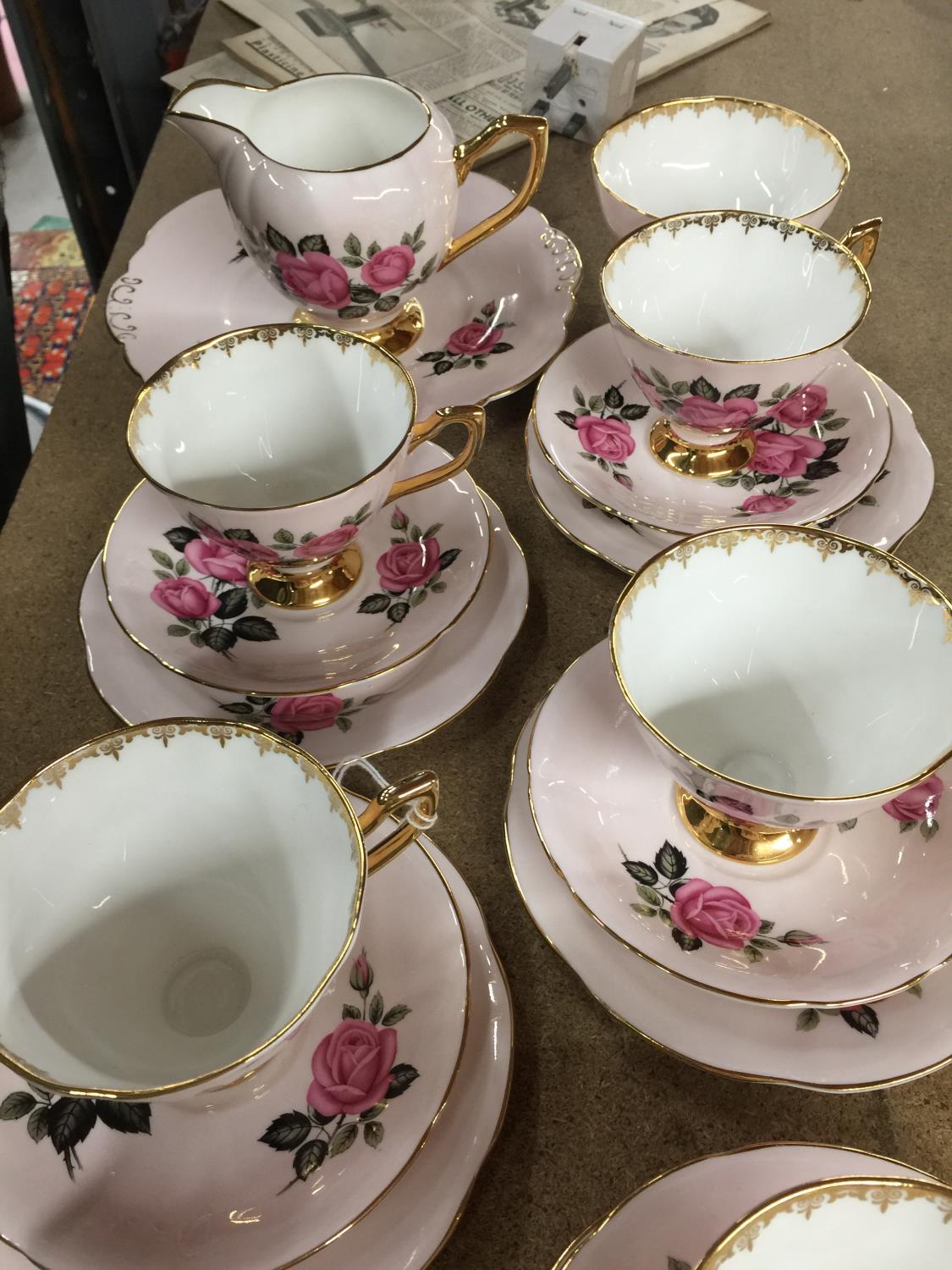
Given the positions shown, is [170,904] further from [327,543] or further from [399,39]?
[399,39]

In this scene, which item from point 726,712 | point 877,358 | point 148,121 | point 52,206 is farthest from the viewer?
point 52,206

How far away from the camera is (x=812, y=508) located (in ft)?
1.98

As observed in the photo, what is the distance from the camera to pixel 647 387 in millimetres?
611

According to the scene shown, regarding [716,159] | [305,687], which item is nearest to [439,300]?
[716,159]

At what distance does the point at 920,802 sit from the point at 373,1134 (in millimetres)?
288

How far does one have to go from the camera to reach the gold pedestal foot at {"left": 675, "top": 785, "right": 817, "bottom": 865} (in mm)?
474

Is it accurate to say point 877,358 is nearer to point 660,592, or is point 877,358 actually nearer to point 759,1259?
point 660,592

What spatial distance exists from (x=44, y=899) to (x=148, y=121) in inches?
41.6

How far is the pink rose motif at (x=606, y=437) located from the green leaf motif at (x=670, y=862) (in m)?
0.27

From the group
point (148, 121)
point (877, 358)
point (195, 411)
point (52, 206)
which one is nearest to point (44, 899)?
point (195, 411)

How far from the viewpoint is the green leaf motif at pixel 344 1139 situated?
39 centimetres

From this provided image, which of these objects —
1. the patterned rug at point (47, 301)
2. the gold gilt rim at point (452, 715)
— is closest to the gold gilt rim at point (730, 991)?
the gold gilt rim at point (452, 715)

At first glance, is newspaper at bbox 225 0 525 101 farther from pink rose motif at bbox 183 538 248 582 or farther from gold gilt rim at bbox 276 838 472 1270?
gold gilt rim at bbox 276 838 472 1270

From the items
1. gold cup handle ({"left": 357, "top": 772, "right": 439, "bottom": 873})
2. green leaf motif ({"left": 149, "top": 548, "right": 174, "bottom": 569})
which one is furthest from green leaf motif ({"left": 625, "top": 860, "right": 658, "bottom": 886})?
green leaf motif ({"left": 149, "top": 548, "right": 174, "bottom": 569})
